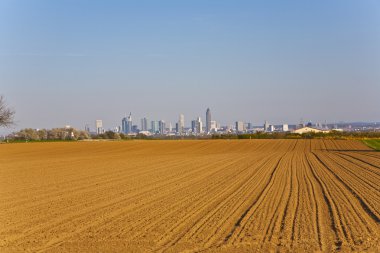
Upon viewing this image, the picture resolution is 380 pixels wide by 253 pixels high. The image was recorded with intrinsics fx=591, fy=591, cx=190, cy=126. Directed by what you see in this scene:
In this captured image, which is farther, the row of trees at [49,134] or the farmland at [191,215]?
the row of trees at [49,134]

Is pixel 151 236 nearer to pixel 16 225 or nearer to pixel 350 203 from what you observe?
pixel 16 225

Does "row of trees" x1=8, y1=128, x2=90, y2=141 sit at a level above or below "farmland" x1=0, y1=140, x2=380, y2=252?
above

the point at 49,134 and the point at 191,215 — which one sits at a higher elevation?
the point at 49,134

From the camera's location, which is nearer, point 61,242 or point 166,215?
point 61,242

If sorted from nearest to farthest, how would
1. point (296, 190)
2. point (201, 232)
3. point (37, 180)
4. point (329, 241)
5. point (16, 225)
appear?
point (329, 241)
point (201, 232)
point (16, 225)
point (296, 190)
point (37, 180)

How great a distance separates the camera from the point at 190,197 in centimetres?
1770

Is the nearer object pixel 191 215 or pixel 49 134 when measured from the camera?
pixel 191 215

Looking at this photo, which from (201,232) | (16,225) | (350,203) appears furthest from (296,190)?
(16,225)

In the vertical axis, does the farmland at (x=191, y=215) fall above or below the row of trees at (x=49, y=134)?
below

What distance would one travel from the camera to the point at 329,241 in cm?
1064

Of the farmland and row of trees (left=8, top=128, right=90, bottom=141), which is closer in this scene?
the farmland

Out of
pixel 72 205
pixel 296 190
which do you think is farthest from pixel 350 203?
pixel 72 205

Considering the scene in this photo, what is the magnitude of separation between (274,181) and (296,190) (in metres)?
3.55

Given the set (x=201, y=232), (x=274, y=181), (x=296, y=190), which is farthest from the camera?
(x=274, y=181)
